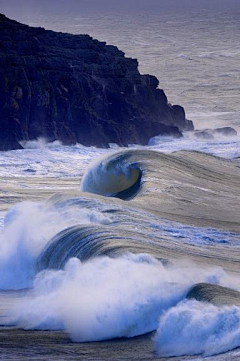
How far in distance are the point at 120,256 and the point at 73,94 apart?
26.0 metres

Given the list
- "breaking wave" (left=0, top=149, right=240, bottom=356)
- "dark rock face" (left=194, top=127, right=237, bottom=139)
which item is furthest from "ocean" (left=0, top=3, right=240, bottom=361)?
"dark rock face" (left=194, top=127, right=237, bottom=139)

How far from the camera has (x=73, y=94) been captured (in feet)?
148

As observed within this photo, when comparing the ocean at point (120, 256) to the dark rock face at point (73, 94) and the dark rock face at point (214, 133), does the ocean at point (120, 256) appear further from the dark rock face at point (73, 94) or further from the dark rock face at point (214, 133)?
the dark rock face at point (214, 133)

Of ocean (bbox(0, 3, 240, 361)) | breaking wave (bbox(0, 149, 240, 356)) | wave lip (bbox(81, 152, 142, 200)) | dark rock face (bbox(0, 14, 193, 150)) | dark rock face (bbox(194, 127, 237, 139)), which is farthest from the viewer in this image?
dark rock face (bbox(194, 127, 237, 139))

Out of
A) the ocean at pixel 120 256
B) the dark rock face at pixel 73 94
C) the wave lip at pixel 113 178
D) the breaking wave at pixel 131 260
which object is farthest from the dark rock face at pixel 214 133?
the breaking wave at pixel 131 260

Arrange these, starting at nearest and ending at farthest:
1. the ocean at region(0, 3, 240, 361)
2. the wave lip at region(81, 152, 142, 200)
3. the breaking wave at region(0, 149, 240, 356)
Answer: the ocean at region(0, 3, 240, 361) < the breaking wave at region(0, 149, 240, 356) < the wave lip at region(81, 152, 142, 200)

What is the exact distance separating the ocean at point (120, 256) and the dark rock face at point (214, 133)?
290 inches

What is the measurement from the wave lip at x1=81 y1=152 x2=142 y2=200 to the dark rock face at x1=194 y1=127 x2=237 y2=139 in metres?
18.0

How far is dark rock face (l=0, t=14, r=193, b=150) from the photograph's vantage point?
4384cm

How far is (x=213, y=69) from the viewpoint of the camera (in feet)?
250

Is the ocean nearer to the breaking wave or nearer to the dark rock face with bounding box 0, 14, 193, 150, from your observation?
the breaking wave

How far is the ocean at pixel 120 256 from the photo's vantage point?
645 inches

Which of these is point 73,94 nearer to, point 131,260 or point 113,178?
point 113,178

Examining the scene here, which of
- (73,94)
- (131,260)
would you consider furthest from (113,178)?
(73,94)
